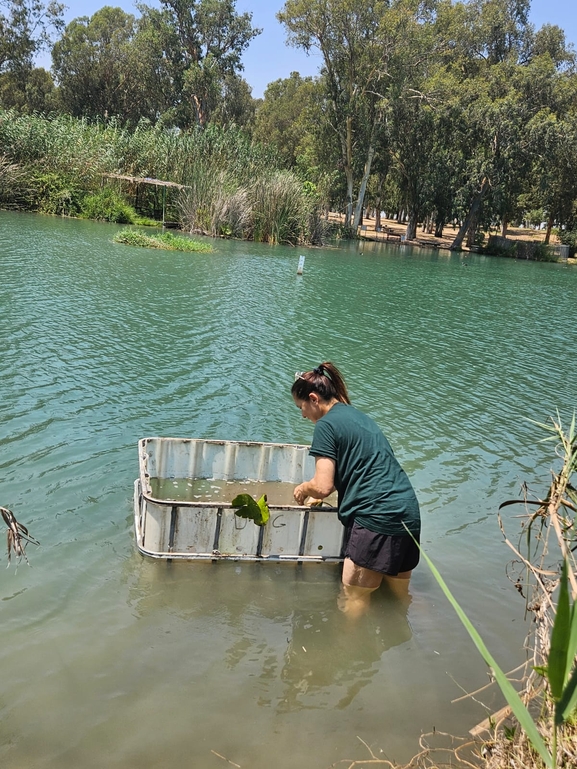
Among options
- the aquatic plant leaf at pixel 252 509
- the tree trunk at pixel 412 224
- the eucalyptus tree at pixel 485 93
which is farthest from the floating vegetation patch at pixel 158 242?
the tree trunk at pixel 412 224

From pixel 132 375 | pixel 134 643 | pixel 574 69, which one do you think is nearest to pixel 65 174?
pixel 132 375

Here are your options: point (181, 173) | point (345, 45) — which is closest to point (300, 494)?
point (181, 173)

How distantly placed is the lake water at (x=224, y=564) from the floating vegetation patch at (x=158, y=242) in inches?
385

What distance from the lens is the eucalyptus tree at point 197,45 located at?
53.0m

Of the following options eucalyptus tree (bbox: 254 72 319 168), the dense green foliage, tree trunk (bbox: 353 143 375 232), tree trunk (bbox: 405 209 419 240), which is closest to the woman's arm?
the dense green foliage

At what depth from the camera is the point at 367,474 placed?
14.1 ft

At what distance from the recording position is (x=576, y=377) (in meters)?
12.8

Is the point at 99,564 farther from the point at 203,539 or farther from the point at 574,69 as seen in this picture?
the point at 574,69

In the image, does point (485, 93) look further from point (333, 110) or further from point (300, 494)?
point (300, 494)

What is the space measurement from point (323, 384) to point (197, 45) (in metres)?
58.9

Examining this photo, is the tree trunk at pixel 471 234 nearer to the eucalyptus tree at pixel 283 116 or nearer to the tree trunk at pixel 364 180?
the tree trunk at pixel 364 180

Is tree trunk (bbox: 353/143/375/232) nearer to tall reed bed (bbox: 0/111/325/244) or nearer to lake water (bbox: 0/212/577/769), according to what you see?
tall reed bed (bbox: 0/111/325/244)

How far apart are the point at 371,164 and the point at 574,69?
69.7 ft

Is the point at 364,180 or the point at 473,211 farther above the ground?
the point at 364,180
